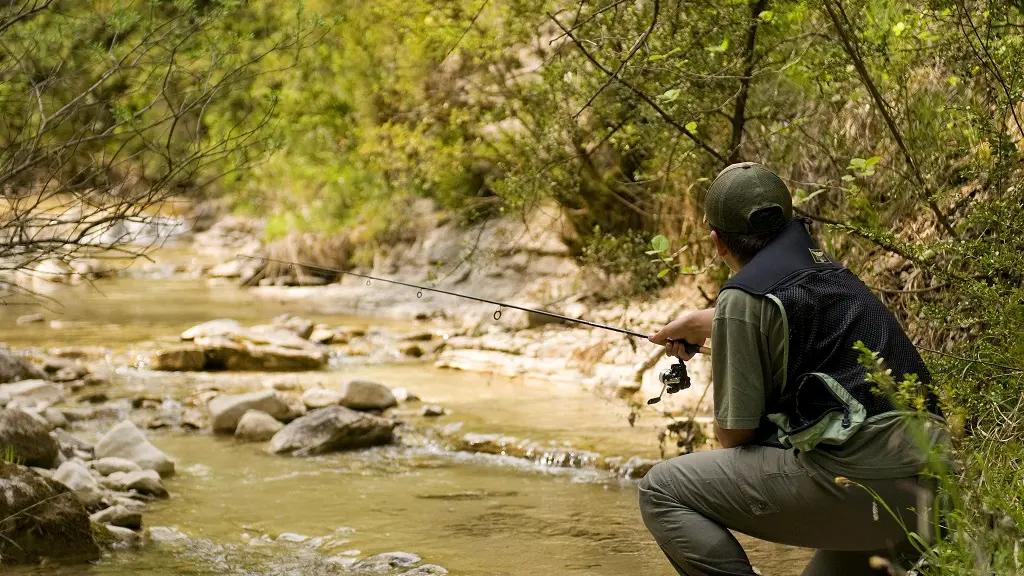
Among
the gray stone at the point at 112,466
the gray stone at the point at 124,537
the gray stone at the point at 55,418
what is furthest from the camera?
the gray stone at the point at 55,418

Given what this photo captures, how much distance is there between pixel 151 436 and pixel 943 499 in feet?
24.0

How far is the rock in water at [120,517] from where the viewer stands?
18.2 feet

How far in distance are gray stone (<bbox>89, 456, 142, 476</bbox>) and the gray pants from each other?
479 centimetres

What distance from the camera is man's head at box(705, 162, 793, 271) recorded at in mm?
2912

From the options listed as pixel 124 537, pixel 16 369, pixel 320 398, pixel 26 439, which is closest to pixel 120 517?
pixel 124 537

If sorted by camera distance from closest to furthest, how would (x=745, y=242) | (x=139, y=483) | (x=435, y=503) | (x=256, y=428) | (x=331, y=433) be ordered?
(x=745, y=242), (x=435, y=503), (x=139, y=483), (x=331, y=433), (x=256, y=428)

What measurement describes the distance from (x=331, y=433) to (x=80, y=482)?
224cm

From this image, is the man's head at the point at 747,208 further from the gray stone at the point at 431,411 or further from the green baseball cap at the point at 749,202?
the gray stone at the point at 431,411

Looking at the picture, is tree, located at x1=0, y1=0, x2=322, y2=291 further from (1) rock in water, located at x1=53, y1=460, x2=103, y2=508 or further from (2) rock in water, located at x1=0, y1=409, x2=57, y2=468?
(2) rock in water, located at x1=0, y1=409, x2=57, y2=468

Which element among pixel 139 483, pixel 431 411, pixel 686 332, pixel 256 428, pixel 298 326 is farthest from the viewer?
pixel 298 326

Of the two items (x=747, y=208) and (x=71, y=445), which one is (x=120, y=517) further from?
(x=747, y=208)

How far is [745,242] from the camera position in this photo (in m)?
2.97

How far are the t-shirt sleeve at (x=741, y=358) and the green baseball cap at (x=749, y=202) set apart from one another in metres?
0.25

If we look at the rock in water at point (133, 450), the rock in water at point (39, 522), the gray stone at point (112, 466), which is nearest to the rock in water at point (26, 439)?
the gray stone at point (112, 466)
